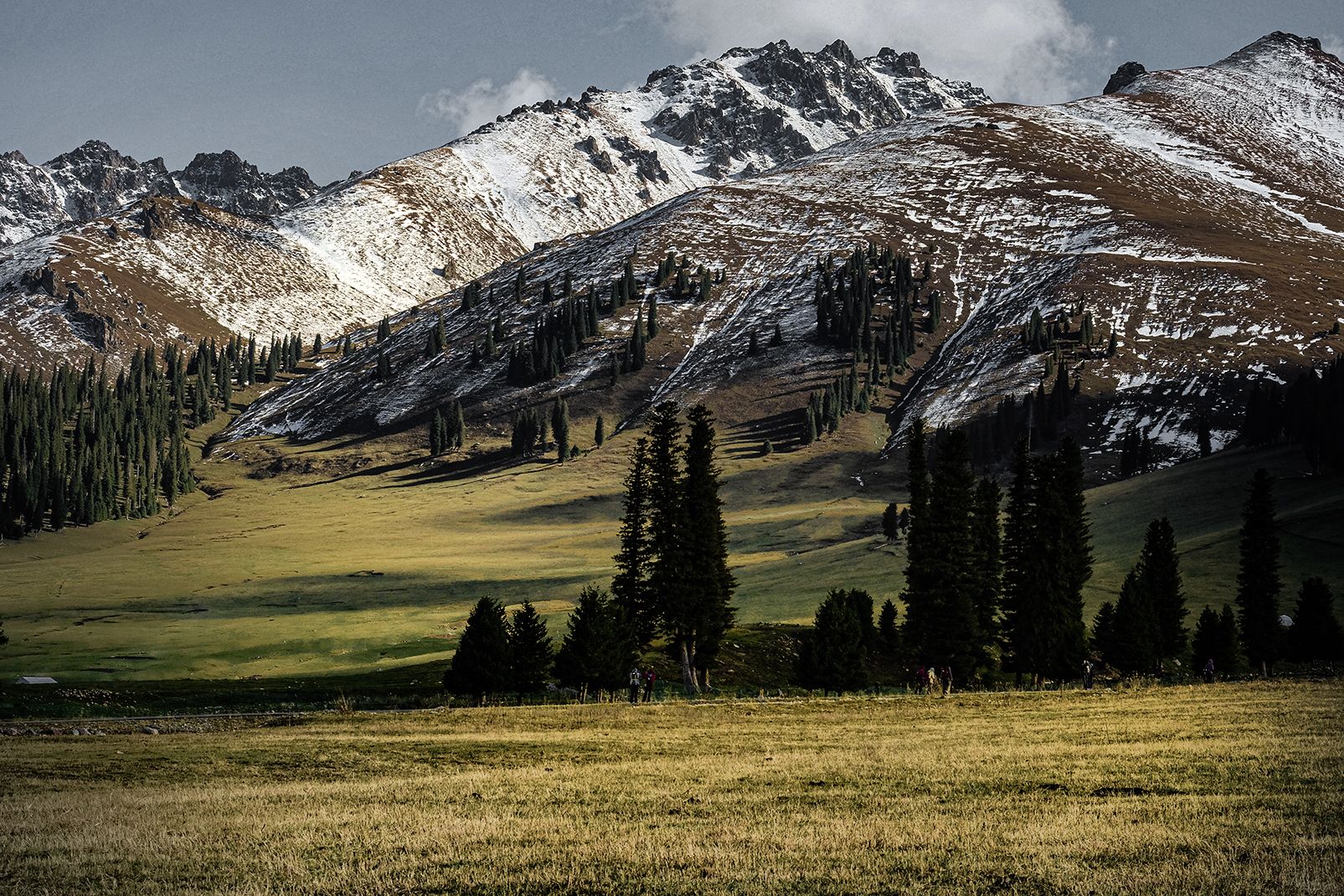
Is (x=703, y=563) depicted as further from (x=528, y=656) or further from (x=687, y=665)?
(x=528, y=656)

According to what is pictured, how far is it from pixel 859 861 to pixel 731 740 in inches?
895

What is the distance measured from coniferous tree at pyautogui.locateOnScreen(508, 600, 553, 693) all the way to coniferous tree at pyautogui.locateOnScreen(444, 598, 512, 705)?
0.72 metres

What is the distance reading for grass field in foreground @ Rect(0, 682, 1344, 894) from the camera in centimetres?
1877

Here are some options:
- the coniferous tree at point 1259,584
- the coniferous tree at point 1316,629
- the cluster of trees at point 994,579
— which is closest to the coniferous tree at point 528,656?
the cluster of trees at point 994,579

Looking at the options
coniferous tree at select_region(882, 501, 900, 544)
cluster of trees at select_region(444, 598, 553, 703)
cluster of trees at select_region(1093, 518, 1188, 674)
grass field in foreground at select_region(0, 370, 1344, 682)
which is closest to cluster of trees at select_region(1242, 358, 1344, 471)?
grass field in foreground at select_region(0, 370, 1344, 682)

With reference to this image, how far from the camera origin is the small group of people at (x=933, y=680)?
70062 mm

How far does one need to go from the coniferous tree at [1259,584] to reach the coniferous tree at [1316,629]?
212 centimetres

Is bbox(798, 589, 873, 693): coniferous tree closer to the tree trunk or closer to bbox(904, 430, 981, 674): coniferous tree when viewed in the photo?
bbox(904, 430, 981, 674): coniferous tree

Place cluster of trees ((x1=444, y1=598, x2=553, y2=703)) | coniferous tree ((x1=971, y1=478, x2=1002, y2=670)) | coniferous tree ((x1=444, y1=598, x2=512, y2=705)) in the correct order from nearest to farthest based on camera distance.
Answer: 1. coniferous tree ((x1=444, y1=598, x2=512, y2=705))
2. cluster of trees ((x1=444, y1=598, x2=553, y2=703))
3. coniferous tree ((x1=971, y1=478, x2=1002, y2=670))

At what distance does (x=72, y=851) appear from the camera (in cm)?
2162

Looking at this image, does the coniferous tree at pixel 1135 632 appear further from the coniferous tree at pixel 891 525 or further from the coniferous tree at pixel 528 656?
the coniferous tree at pixel 891 525

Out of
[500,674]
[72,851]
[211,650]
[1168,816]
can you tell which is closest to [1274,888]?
[1168,816]

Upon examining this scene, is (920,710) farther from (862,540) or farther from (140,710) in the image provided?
(862,540)

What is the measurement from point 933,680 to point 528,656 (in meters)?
26.2
